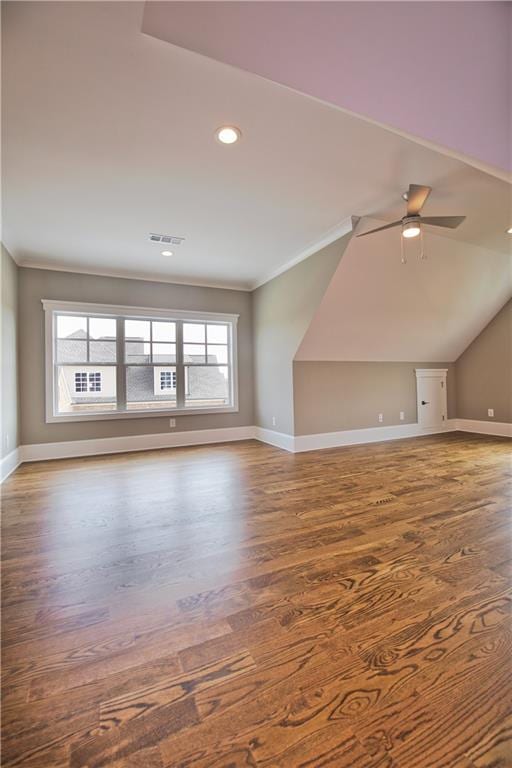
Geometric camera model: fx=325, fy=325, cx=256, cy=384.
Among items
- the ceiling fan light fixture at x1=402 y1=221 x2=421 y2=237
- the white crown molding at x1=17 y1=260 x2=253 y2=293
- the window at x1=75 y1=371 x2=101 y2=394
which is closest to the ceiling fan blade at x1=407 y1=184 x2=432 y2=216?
the ceiling fan light fixture at x1=402 y1=221 x2=421 y2=237

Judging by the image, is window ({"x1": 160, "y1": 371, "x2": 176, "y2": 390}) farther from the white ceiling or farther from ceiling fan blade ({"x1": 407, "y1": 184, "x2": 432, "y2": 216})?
ceiling fan blade ({"x1": 407, "y1": 184, "x2": 432, "y2": 216})

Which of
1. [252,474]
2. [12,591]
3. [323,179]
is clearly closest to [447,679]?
[12,591]

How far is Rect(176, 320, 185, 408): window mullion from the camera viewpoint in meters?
5.62

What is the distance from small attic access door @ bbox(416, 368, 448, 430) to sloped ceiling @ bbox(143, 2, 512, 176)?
16.1 feet

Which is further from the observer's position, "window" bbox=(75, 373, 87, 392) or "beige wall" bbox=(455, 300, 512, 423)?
"beige wall" bbox=(455, 300, 512, 423)

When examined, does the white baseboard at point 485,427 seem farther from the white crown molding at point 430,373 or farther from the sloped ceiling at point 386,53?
the sloped ceiling at point 386,53

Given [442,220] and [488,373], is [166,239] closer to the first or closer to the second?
[442,220]

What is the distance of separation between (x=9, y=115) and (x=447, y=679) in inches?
146

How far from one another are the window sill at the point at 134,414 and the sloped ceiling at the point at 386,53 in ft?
14.7

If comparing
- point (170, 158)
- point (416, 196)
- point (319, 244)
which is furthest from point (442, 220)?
point (170, 158)

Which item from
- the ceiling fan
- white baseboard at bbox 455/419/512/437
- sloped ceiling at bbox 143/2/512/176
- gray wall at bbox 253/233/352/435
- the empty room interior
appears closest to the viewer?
the empty room interior

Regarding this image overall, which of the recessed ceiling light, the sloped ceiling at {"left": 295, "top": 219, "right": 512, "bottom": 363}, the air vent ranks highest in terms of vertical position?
the air vent

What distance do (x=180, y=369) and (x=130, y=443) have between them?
1460 mm

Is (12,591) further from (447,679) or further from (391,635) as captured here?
(447,679)
